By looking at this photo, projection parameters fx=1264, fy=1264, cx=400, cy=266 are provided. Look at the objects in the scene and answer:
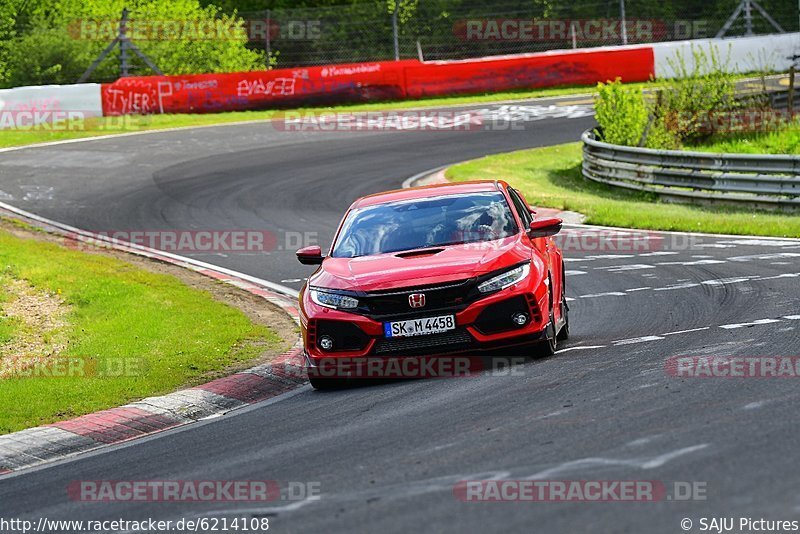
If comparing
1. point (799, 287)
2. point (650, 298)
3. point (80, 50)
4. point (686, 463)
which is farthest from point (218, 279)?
point (80, 50)

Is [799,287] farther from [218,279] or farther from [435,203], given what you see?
[218,279]

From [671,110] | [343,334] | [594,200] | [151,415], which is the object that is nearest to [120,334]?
[151,415]

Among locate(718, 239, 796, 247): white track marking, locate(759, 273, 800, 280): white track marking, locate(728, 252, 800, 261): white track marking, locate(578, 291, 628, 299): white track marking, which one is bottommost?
locate(718, 239, 796, 247): white track marking

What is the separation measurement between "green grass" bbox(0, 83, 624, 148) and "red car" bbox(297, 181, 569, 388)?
23977mm

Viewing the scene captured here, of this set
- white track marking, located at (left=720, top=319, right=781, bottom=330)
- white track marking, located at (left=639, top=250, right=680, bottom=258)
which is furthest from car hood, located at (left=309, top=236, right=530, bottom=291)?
white track marking, located at (left=639, top=250, right=680, bottom=258)

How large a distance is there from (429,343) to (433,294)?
0.38 metres

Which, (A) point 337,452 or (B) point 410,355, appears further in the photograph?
(B) point 410,355

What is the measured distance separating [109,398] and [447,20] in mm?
35477

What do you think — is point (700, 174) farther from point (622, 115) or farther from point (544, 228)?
point (544, 228)

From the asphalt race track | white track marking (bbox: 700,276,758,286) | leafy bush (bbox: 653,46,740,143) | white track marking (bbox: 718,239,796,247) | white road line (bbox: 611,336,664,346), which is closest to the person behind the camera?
the asphalt race track

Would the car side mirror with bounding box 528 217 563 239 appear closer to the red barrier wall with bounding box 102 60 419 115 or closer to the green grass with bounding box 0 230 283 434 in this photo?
the green grass with bounding box 0 230 283 434

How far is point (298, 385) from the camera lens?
1067 cm

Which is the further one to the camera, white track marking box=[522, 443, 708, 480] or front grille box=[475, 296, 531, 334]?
front grille box=[475, 296, 531, 334]

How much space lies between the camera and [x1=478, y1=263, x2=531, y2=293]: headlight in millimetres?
9891
